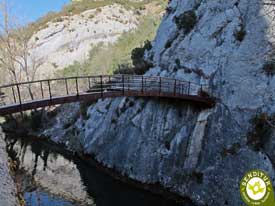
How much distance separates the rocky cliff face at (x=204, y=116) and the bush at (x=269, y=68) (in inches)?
8.4

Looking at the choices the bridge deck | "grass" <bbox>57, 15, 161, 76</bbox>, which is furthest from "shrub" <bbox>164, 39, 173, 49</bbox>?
"grass" <bbox>57, 15, 161, 76</bbox>

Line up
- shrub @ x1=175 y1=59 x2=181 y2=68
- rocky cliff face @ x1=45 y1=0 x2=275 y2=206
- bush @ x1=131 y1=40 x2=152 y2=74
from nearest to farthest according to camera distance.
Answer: rocky cliff face @ x1=45 y1=0 x2=275 y2=206, shrub @ x1=175 y1=59 x2=181 y2=68, bush @ x1=131 y1=40 x2=152 y2=74

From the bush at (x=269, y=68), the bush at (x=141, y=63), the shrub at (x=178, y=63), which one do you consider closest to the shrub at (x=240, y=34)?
the bush at (x=269, y=68)

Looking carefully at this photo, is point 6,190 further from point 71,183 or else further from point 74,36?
point 74,36

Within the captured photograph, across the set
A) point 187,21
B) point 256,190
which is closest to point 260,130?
point 256,190

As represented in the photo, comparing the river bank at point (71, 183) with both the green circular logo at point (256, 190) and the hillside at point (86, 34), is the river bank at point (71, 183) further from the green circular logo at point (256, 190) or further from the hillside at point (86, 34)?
the hillside at point (86, 34)

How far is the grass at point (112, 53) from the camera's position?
44.8 m

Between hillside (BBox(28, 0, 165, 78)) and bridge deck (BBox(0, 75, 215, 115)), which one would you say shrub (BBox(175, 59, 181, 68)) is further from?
hillside (BBox(28, 0, 165, 78))

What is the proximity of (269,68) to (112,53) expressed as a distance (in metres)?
33.3

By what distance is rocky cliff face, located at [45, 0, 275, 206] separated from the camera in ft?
55.8

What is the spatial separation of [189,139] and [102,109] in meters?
10.2

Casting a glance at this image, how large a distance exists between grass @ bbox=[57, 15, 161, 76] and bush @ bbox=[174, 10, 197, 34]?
17.7 meters

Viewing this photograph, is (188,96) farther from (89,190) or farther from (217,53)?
(89,190)

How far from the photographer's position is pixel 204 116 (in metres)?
19.2
